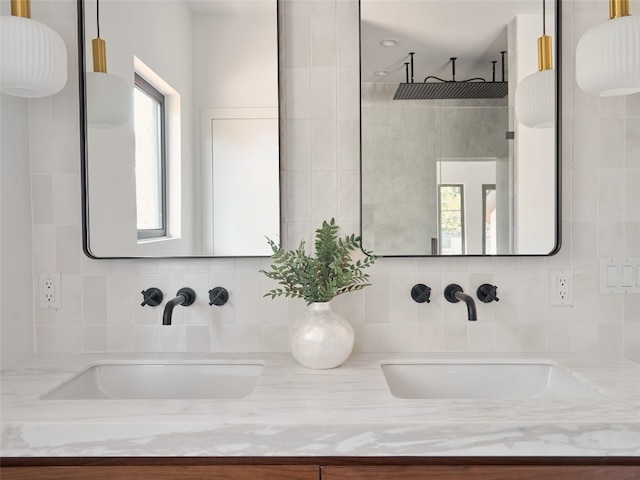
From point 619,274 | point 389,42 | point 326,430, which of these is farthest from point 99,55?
point 619,274

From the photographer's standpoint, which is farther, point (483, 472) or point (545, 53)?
point (545, 53)

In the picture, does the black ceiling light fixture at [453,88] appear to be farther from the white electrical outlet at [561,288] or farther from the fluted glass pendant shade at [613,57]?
the white electrical outlet at [561,288]

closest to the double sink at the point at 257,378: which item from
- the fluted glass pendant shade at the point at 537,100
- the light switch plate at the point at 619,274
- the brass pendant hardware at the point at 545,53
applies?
the light switch plate at the point at 619,274

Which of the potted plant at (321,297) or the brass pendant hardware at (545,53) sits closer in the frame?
the potted plant at (321,297)

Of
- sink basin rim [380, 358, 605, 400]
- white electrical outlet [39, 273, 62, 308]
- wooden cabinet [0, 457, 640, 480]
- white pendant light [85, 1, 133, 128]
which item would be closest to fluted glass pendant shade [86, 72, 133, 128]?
white pendant light [85, 1, 133, 128]

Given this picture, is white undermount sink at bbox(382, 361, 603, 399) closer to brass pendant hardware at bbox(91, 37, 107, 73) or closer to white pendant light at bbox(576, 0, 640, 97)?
white pendant light at bbox(576, 0, 640, 97)

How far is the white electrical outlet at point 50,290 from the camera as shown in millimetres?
1517

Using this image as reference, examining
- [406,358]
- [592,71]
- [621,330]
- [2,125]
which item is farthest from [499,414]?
[2,125]

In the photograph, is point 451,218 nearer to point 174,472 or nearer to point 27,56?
point 174,472

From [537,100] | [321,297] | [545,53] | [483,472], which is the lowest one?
[483,472]

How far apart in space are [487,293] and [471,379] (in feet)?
0.83

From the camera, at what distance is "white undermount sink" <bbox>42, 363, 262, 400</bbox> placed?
4.58 ft

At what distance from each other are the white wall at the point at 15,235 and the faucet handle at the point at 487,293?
135 cm

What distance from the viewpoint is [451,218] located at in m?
1.49
